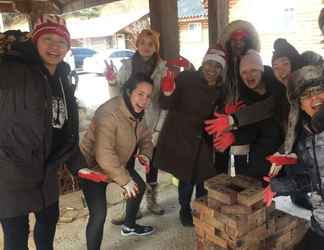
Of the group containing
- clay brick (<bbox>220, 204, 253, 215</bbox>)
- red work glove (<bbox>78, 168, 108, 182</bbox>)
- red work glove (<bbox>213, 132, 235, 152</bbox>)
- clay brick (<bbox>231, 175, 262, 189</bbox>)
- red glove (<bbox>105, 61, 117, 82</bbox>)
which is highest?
red glove (<bbox>105, 61, 117, 82</bbox>)

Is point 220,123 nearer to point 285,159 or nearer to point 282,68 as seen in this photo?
point 282,68

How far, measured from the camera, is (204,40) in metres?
10.4

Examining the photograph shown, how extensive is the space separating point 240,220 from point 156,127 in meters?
1.08

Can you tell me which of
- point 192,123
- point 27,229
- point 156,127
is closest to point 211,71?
point 192,123

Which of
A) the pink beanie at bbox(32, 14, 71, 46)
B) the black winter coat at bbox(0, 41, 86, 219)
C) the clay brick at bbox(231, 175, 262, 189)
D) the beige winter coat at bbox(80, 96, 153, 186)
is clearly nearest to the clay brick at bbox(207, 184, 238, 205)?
the clay brick at bbox(231, 175, 262, 189)

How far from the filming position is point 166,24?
3193 millimetres

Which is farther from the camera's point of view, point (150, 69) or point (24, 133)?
point (150, 69)

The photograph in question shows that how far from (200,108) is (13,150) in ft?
4.62

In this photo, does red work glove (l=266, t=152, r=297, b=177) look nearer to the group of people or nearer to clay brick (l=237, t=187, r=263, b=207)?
the group of people

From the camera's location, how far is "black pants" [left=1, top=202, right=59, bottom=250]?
1.78 meters

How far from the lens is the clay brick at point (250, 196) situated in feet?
7.36

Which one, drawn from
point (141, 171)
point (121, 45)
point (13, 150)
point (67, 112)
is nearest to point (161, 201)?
point (141, 171)

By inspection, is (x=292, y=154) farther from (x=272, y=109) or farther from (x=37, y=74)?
(x=37, y=74)

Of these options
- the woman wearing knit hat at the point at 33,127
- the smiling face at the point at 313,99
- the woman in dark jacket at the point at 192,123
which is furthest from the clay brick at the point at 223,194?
the woman wearing knit hat at the point at 33,127
